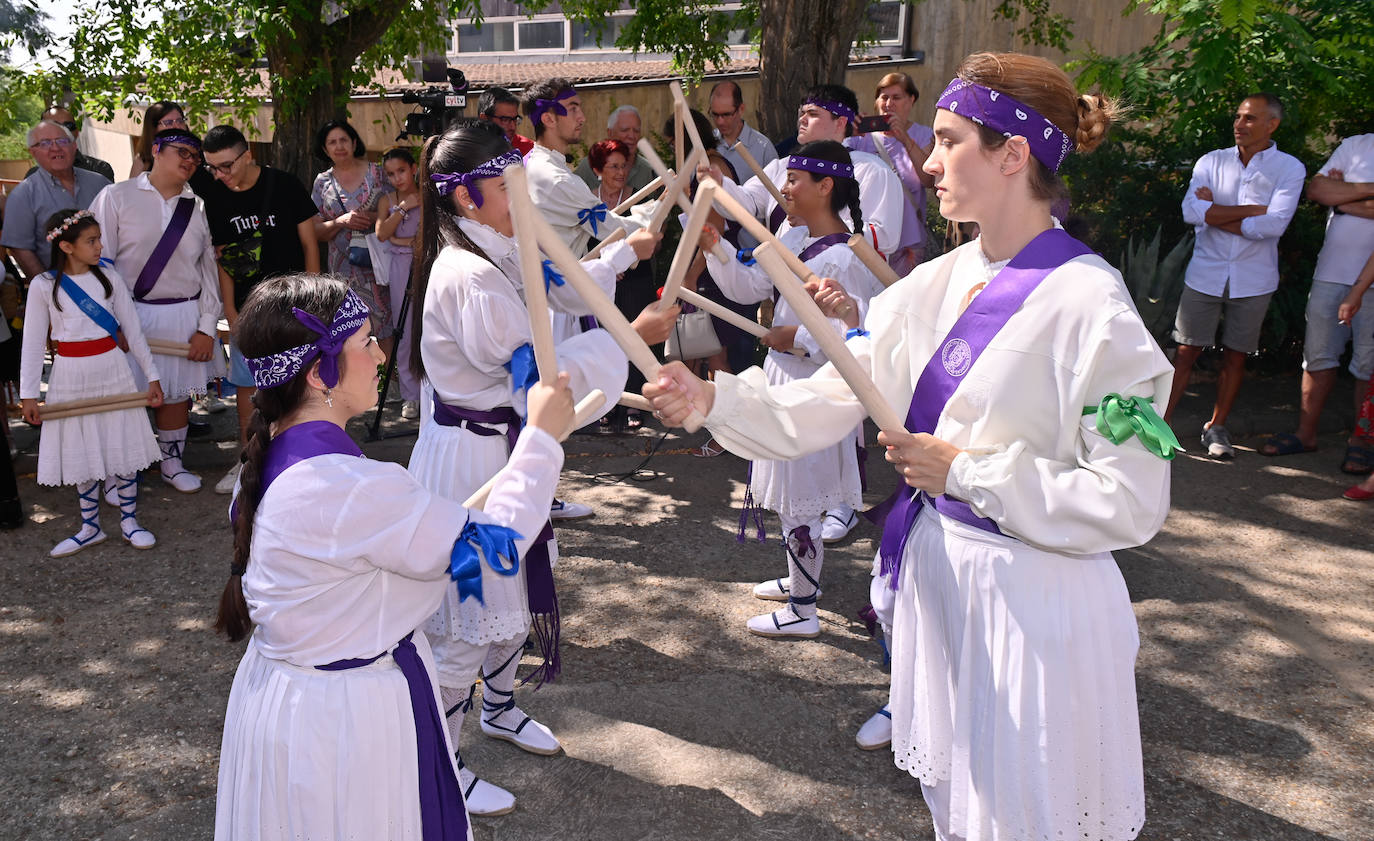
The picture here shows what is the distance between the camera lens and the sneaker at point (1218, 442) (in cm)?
720

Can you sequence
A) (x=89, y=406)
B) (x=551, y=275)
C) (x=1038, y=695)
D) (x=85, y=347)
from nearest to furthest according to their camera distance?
(x=1038, y=695) → (x=551, y=275) → (x=89, y=406) → (x=85, y=347)

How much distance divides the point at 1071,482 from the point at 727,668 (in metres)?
2.55

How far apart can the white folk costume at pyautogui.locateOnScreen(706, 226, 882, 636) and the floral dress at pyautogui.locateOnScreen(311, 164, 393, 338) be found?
3.88 m

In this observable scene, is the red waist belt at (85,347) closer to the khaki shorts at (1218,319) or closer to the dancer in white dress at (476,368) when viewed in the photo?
the dancer in white dress at (476,368)

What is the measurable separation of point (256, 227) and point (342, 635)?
526 centimetres

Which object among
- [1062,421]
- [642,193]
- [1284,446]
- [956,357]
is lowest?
[1284,446]

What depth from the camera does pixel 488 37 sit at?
60.7 ft

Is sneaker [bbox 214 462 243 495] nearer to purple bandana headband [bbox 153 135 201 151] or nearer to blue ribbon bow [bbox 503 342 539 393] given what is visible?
purple bandana headband [bbox 153 135 201 151]

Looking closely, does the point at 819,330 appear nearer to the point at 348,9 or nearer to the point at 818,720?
the point at 818,720

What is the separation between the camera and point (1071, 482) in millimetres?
2107

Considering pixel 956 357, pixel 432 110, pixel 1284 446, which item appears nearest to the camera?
pixel 956 357

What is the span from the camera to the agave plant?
7.96 m

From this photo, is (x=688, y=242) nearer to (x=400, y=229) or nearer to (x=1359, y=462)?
(x=400, y=229)

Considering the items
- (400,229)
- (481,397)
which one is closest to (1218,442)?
(481,397)
